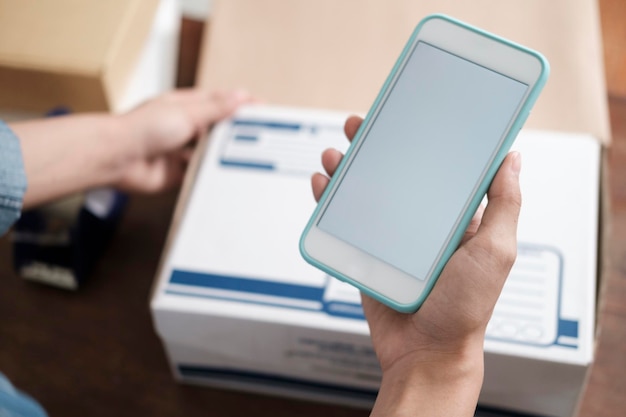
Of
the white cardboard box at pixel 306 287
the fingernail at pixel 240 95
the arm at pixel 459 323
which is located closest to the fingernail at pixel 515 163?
the arm at pixel 459 323

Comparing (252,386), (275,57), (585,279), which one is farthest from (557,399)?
(275,57)

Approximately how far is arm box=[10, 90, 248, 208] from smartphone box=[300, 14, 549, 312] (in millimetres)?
157

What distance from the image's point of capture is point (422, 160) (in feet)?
1.24

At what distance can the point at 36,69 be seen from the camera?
0.50m

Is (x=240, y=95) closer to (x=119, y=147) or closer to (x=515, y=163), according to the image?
(x=119, y=147)

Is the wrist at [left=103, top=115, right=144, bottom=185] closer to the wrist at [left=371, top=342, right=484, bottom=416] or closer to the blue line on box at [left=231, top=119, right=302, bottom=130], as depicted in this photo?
the blue line on box at [left=231, top=119, right=302, bottom=130]

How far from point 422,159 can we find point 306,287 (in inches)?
4.3

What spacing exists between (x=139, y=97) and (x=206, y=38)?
3.2 inches

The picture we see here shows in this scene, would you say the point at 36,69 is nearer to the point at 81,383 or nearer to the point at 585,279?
the point at 81,383

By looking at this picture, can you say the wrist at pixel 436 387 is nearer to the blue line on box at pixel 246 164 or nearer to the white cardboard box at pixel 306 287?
the white cardboard box at pixel 306 287

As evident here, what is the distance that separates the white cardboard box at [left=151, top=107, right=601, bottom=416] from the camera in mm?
410

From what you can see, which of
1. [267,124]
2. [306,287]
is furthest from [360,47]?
[306,287]

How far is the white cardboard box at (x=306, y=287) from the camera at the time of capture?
41cm

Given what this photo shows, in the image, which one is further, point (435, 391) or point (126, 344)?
point (126, 344)
